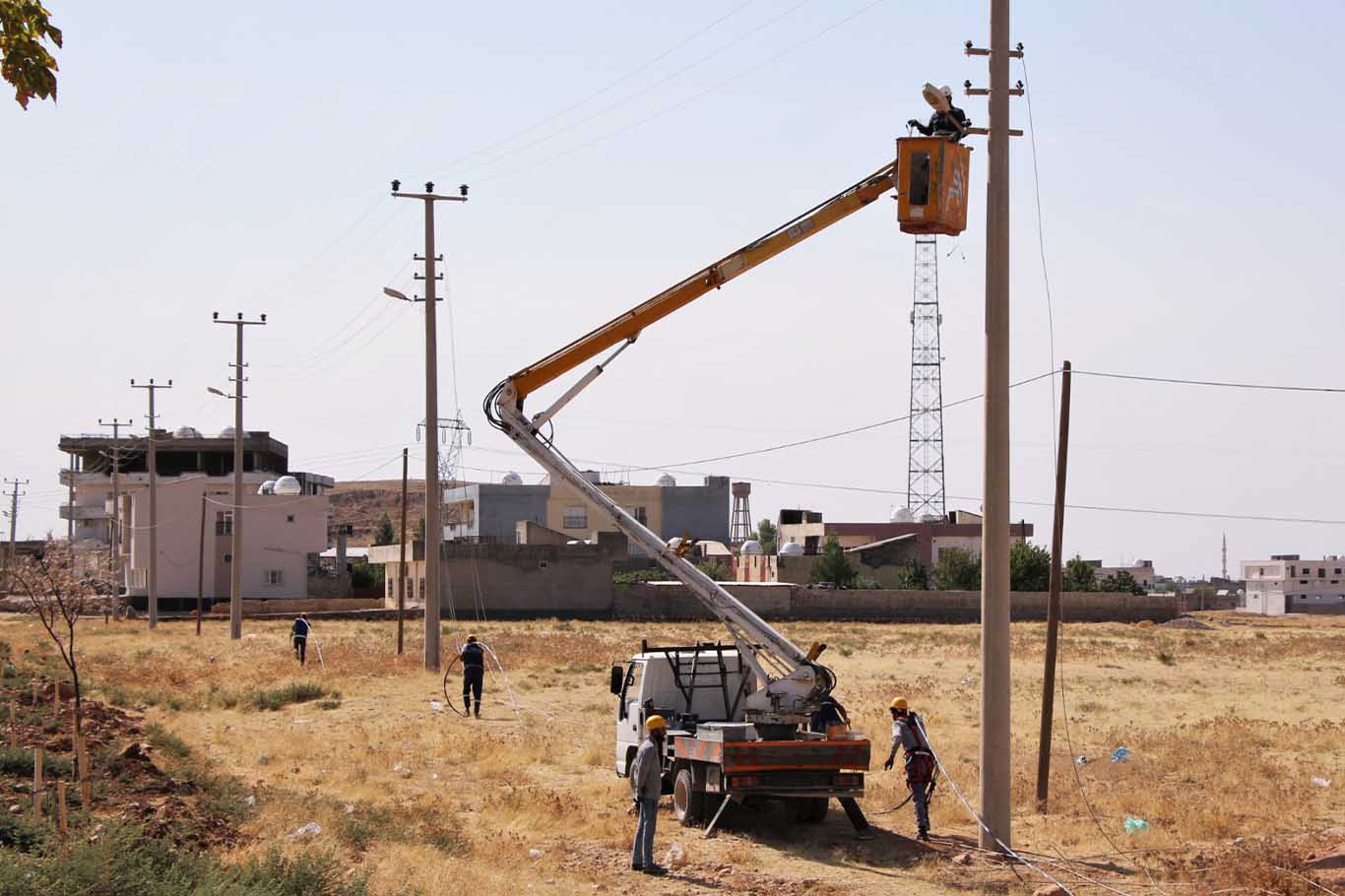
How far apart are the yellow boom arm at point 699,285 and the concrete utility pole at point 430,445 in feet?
52.9

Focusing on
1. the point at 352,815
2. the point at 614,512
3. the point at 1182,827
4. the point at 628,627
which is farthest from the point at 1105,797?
the point at 628,627

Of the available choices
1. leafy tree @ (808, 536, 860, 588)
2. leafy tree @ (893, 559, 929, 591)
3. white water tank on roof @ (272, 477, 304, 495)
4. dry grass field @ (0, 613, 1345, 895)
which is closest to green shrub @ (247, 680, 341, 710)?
dry grass field @ (0, 613, 1345, 895)

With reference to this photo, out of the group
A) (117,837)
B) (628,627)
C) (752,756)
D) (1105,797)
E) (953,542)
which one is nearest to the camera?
(117,837)

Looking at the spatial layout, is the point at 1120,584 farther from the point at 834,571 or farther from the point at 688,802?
the point at 688,802

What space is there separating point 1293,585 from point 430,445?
146 m

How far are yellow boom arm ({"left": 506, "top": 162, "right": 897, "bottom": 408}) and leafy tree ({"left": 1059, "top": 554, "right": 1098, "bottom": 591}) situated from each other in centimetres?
Answer: 8378

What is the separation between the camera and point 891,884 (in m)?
14.6

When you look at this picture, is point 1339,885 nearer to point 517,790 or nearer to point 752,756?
point 752,756

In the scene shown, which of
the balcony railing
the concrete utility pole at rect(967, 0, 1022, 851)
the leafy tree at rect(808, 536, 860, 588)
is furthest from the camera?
the balcony railing

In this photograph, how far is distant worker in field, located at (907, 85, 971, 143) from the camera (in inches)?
637

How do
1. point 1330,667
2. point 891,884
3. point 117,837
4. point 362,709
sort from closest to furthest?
point 117,837 → point 891,884 → point 362,709 → point 1330,667

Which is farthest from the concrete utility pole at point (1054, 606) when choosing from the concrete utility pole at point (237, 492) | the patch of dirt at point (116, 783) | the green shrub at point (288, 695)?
the concrete utility pole at point (237, 492)

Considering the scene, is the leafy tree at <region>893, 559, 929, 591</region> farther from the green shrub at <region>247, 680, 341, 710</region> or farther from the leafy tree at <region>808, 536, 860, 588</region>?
the green shrub at <region>247, 680, 341, 710</region>

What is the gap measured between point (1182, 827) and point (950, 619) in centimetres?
6733
